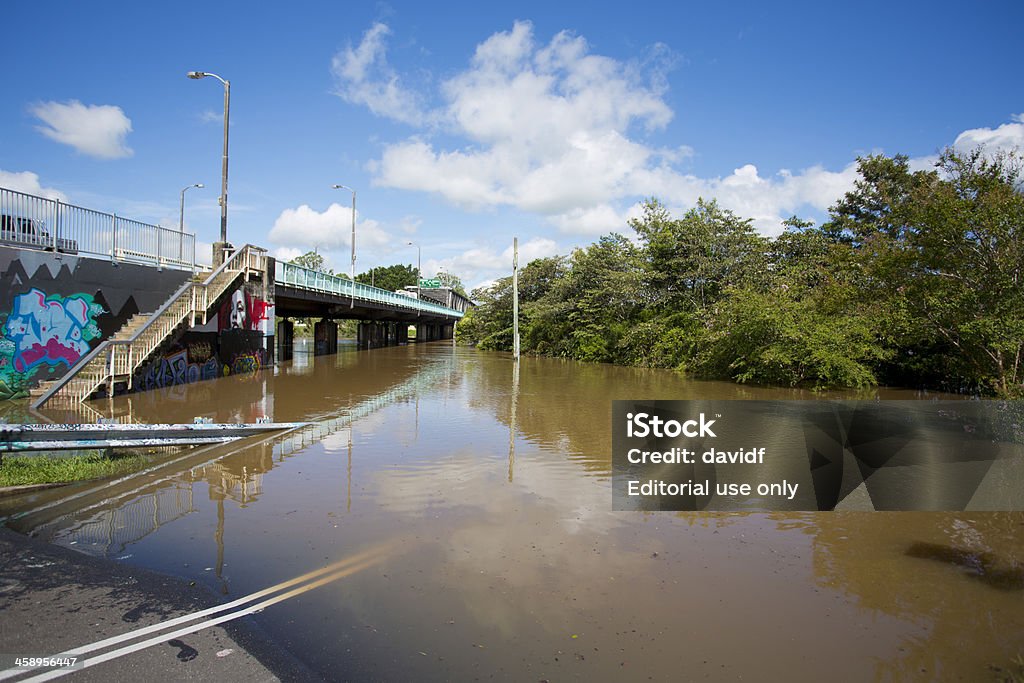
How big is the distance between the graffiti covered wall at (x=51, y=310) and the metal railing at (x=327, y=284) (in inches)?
332

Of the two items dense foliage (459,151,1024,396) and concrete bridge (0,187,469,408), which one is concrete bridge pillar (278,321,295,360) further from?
dense foliage (459,151,1024,396)

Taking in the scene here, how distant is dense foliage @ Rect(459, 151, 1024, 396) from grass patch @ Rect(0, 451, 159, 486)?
1593 cm

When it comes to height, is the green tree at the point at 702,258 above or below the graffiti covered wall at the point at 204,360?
above

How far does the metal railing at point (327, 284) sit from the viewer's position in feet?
88.5

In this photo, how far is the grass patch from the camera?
7949 mm

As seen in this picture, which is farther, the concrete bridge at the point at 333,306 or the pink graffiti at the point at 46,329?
the concrete bridge at the point at 333,306

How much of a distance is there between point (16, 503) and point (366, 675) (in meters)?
5.83

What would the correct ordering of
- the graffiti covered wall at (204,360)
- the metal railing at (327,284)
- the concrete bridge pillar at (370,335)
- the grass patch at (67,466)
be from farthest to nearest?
the concrete bridge pillar at (370,335), the metal railing at (327,284), the graffiti covered wall at (204,360), the grass patch at (67,466)

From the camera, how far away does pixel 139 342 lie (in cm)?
1702

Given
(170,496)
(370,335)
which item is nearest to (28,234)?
(170,496)

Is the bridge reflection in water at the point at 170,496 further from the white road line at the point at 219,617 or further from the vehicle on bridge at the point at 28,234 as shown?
the vehicle on bridge at the point at 28,234

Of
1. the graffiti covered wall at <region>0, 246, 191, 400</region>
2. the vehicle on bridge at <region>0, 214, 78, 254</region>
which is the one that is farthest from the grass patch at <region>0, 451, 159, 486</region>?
the vehicle on bridge at <region>0, 214, 78, 254</region>

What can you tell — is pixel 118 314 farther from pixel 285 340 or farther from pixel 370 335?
pixel 370 335

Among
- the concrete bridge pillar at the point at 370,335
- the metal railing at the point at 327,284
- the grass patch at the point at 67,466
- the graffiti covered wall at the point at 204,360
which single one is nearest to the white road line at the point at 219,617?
the grass patch at the point at 67,466
